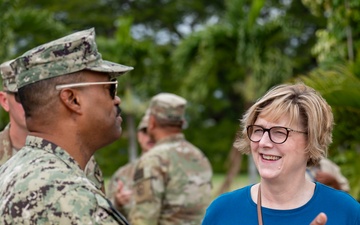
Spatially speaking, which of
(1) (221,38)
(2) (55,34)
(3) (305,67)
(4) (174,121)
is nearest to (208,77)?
(1) (221,38)

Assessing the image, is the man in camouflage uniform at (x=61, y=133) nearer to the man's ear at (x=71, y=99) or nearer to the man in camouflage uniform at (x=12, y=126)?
the man's ear at (x=71, y=99)

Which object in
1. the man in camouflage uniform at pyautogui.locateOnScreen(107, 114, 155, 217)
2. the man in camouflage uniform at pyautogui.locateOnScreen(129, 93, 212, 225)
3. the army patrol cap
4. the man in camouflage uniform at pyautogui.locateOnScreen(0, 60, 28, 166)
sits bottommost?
the man in camouflage uniform at pyautogui.locateOnScreen(107, 114, 155, 217)

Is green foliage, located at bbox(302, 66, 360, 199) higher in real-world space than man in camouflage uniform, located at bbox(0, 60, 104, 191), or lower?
lower

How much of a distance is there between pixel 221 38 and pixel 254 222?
16.5 m

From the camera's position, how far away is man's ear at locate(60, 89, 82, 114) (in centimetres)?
267

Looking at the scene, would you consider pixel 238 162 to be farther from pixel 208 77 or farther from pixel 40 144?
pixel 40 144

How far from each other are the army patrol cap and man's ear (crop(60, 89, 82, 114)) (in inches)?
2.6

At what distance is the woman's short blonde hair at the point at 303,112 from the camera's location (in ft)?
10.5

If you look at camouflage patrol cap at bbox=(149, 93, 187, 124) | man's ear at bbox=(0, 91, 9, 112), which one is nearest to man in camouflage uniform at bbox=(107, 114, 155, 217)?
camouflage patrol cap at bbox=(149, 93, 187, 124)

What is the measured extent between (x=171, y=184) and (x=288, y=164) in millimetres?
2619

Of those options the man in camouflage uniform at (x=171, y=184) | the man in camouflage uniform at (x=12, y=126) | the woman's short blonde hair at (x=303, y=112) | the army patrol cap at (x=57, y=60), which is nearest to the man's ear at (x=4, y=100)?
the man in camouflage uniform at (x=12, y=126)

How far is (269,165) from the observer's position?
3182 millimetres

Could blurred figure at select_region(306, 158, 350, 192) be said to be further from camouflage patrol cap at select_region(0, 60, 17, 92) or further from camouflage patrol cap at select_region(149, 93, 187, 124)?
camouflage patrol cap at select_region(0, 60, 17, 92)

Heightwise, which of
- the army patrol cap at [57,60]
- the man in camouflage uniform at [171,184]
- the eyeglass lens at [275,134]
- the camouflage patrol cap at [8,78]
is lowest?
the man in camouflage uniform at [171,184]
